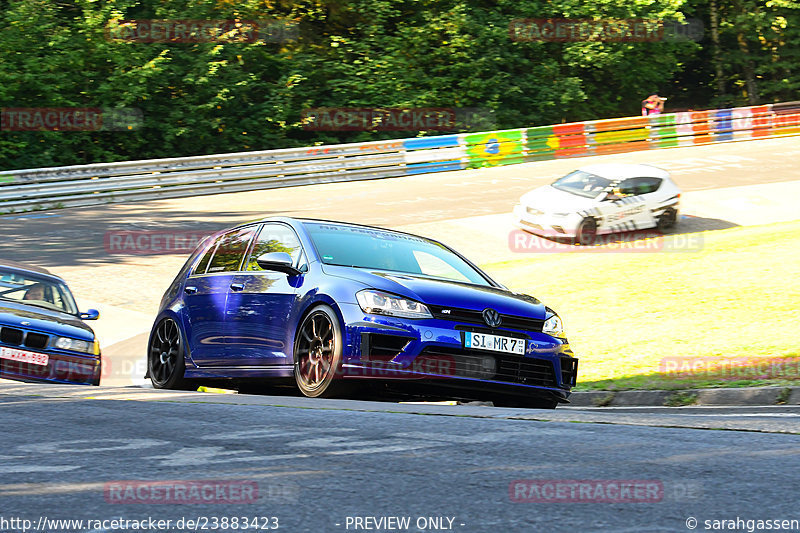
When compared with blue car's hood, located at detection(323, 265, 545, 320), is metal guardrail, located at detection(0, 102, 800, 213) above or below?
below

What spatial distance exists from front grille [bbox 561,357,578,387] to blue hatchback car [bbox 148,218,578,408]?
12mm

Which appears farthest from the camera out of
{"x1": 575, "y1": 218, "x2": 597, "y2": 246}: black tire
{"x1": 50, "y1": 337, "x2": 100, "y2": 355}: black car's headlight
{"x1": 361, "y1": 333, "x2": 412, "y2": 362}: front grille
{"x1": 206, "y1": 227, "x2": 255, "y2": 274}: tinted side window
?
{"x1": 575, "y1": 218, "x2": 597, "y2": 246}: black tire

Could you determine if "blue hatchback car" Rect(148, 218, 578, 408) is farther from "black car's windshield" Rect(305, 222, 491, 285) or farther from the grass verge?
the grass verge

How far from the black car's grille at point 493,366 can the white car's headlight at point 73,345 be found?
470 cm

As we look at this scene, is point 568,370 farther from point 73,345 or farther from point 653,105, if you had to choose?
point 653,105

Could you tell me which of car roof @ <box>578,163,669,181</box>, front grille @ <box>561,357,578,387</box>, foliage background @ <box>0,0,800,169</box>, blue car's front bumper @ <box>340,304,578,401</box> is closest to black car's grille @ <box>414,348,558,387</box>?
blue car's front bumper @ <box>340,304,578,401</box>

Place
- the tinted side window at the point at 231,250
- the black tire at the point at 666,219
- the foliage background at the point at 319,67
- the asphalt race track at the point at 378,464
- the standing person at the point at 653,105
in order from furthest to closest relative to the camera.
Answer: the standing person at the point at 653,105 → the foliage background at the point at 319,67 → the black tire at the point at 666,219 → the tinted side window at the point at 231,250 → the asphalt race track at the point at 378,464

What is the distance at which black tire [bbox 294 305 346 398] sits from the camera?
25.6 ft

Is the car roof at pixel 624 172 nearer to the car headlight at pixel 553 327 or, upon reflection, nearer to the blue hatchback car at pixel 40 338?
the blue hatchback car at pixel 40 338

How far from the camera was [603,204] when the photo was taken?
22750 millimetres

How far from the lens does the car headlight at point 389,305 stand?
7.76 metres

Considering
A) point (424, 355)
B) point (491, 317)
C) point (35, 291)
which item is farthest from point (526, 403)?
point (35, 291)

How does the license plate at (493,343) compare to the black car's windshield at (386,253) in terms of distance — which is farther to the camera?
the black car's windshield at (386,253)

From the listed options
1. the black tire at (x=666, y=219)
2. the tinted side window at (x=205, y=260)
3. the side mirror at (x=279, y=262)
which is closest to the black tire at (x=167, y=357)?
the tinted side window at (x=205, y=260)
